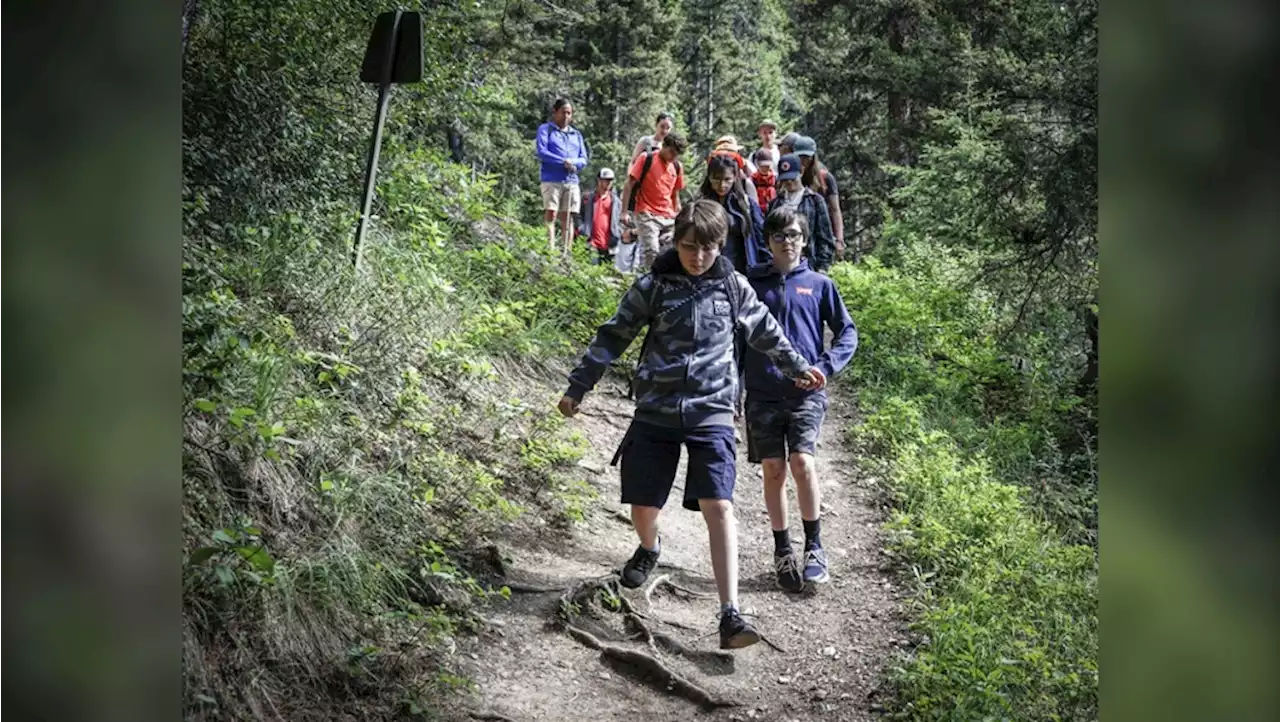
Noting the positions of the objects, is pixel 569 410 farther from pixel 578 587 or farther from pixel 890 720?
pixel 890 720

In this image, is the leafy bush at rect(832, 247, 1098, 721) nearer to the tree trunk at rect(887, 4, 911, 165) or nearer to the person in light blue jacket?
the person in light blue jacket

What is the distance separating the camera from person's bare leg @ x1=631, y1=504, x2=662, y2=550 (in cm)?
607

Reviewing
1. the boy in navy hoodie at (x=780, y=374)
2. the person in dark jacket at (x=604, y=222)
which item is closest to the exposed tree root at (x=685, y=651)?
the boy in navy hoodie at (x=780, y=374)

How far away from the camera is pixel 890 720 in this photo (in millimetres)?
5340

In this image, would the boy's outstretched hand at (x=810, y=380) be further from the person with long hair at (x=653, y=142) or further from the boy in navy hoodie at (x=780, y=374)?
the person with long hair at (x=653, y=142)

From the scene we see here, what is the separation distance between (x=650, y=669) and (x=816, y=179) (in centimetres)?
755

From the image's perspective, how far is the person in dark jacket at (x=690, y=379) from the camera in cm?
564

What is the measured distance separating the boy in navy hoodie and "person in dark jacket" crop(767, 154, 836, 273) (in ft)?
10.7

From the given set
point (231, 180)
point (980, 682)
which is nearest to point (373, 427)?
point (231, 180)

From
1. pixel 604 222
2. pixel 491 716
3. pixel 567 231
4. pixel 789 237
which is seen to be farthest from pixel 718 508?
pixel 604 222

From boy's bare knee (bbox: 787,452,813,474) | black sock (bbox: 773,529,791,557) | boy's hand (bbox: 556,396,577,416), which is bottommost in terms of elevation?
black sock (bbox: 773,529,791,557)

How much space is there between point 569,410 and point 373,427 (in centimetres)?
178

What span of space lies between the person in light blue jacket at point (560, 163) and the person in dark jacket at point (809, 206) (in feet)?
15.0
